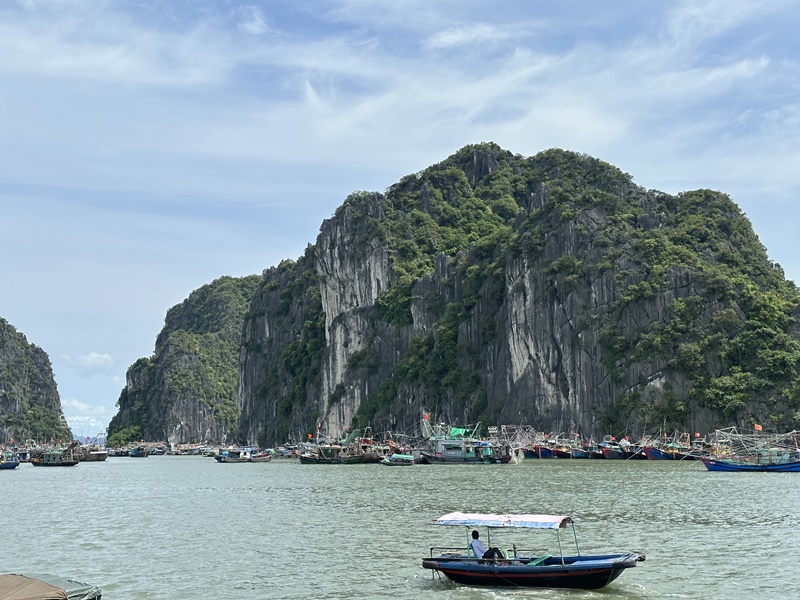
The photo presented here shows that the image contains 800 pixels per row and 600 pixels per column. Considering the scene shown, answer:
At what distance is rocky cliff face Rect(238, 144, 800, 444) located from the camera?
108 metres

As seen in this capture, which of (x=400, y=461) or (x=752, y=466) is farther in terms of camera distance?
(x=400, y=461)

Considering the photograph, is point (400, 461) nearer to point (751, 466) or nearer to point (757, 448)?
point (757, 448)

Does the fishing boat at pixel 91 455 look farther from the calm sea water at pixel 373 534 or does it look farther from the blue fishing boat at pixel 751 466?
the blue fishing boat at pixel 751 466

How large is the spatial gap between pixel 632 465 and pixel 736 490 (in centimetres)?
2971

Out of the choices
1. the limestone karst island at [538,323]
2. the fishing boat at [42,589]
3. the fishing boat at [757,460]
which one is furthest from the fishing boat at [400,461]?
the fishing boat at [42,589]

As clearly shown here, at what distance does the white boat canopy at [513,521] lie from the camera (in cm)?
2758

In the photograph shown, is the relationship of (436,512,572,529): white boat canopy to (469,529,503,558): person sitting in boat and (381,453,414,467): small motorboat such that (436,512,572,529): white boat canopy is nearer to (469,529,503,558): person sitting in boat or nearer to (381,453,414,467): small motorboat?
(469,529,503,558): person sitting in boat

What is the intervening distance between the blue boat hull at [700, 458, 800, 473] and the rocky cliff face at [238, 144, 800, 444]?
2446cm

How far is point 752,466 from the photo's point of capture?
7606 cm

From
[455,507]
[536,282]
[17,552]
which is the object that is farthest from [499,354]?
[17,552]

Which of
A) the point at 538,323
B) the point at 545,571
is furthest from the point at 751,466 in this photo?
the point at 545,571

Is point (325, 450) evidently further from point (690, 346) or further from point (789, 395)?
point (789, 395)

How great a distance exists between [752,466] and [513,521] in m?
54.0

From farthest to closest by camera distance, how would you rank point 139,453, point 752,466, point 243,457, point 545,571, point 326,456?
point 139,453
point 243,457
point 326,456
point 752,466
point 545,571
